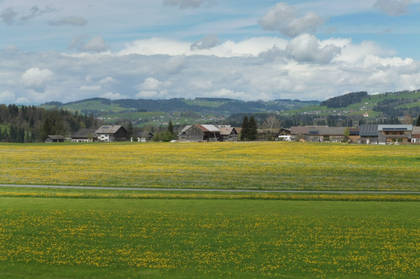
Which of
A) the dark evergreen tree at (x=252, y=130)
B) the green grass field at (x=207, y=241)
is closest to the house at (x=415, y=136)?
the dark evergreen tree at (x=252, y=130)

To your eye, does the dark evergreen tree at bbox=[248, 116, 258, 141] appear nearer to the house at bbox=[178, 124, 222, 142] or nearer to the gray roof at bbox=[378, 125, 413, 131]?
the house at bbox=[178, 124, 222, 142]

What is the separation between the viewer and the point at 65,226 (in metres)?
22.0

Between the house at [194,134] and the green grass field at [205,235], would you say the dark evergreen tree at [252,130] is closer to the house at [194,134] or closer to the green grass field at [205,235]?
the house at [194,134]

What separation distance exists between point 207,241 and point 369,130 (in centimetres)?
16802

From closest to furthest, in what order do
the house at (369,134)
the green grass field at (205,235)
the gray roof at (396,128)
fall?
1. the green grass field at (205,235)
2. the gray roof at (396,128)
3. the house at (369,134)

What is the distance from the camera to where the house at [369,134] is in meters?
168

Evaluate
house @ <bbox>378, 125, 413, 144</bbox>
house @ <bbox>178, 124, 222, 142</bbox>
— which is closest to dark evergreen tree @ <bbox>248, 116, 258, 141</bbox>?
house @ <bbox>178, 124, 222, 142</bbox>

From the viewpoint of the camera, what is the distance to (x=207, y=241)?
757 inches

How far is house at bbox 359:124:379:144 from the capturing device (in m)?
168

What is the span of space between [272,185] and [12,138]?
183m

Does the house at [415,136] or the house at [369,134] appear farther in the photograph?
the house at [369,134]

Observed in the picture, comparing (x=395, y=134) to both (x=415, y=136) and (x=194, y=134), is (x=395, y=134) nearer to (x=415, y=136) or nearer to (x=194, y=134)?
(x=415, y=136)

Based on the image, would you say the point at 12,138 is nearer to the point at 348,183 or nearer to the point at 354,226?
the point at 348,183

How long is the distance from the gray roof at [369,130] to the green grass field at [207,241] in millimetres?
151424
